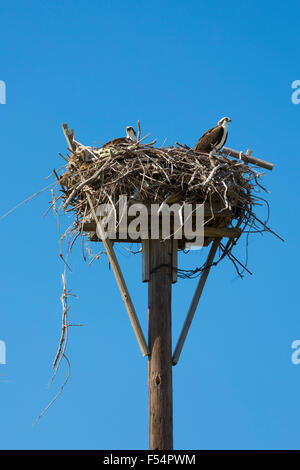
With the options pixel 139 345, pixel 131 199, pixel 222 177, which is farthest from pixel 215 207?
pixel 139 345

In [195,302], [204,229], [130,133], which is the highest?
[130,133]

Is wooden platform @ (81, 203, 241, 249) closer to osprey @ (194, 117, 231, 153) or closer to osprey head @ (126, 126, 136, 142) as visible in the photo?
osprey @ (194, 117, 231, 153)

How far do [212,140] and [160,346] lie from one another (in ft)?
9.01

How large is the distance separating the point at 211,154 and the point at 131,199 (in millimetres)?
1072

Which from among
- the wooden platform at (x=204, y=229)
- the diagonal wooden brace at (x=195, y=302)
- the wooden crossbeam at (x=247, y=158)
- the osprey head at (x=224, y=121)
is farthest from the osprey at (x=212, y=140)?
the diagonal wooden brace at (x=195, y=302)

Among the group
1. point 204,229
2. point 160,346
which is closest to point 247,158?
point 204,229

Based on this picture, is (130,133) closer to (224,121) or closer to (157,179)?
(224,121)

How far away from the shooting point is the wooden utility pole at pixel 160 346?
829 cm

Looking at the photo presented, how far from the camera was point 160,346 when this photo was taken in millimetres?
8609

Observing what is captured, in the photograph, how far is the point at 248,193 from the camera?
926 centimetres

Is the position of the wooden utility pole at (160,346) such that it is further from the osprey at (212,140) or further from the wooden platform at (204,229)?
the osprey at (212,140)

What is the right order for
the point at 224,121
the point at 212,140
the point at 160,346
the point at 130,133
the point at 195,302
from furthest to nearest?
the point at 130,133
the point at 224,121
the point at 212,140
the point at 195,302
the point at 160,346

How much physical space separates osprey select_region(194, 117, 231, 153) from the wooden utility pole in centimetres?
144

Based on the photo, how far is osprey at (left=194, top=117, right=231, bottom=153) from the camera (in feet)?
32.3
